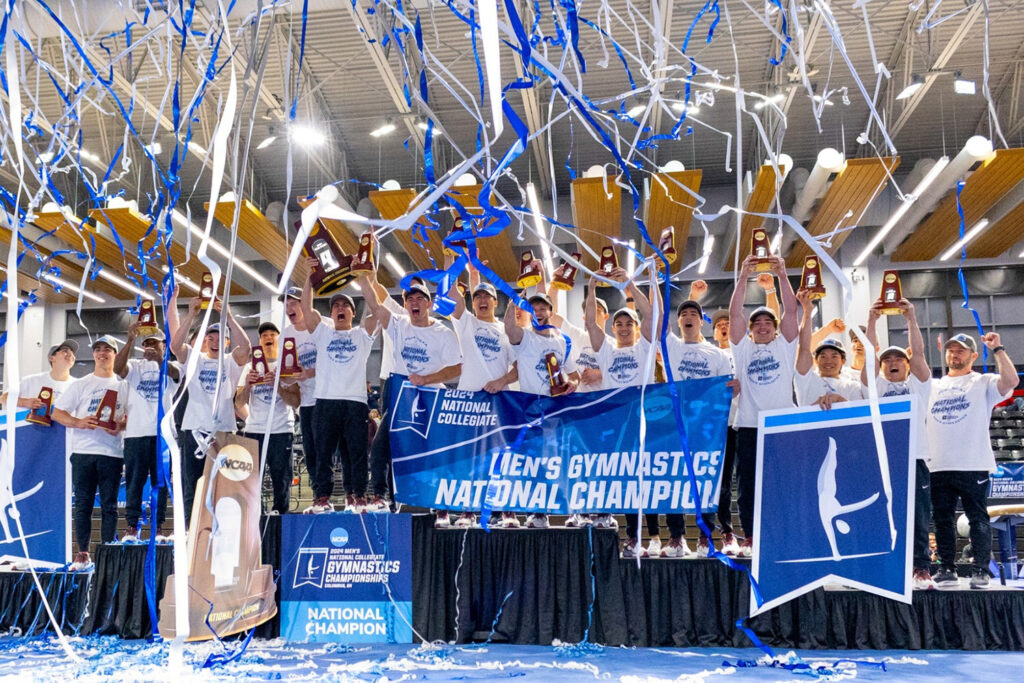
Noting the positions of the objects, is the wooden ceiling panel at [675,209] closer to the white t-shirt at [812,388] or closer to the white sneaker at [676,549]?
the white t-shirt at [812,388]

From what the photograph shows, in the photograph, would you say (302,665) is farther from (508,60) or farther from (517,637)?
(508,60)

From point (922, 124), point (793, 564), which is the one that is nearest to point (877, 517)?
point (793, 564)

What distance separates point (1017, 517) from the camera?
556 centimetres

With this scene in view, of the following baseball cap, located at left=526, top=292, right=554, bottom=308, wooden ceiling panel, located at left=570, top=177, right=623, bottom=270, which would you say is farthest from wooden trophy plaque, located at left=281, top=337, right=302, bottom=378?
wooden ceiling panel, located at left=570, top=177, right=623, bottom=270

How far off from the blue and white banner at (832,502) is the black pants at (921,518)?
0.68 ft

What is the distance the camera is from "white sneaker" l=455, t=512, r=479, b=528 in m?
4.20

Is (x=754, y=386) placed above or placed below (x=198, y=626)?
above

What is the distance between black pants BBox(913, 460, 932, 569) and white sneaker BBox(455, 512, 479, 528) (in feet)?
6.75

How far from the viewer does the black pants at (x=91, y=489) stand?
15.1 ft

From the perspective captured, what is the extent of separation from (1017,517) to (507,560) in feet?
11.9

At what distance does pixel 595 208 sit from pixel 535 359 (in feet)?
19.6

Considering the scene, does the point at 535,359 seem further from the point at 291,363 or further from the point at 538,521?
the point at 291,363

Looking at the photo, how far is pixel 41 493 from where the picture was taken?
4559mm

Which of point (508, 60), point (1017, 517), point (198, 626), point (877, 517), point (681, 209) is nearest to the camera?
point (198, 626)
